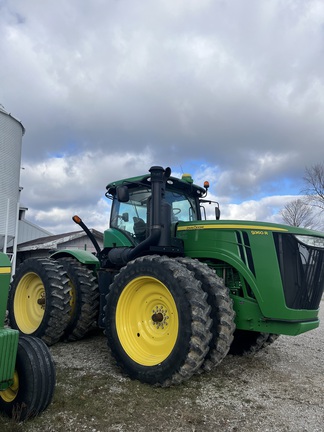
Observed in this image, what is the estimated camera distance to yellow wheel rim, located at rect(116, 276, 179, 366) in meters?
4.79

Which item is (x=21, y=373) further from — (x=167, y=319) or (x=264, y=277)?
(x=264, y=277)

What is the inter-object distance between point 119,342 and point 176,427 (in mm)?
1620

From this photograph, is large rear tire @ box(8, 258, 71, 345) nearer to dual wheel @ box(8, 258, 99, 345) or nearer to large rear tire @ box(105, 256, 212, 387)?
dual wheel @ box(8, 258, 99, 345)

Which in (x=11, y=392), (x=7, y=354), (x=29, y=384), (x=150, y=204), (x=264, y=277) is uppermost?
(x=150, y=204)

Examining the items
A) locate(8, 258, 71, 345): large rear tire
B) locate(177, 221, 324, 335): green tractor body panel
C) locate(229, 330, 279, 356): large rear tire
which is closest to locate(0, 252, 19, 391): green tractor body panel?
locate(8, 258, 71, 345): large rear tire

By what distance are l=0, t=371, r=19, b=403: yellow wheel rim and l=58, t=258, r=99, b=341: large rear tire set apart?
2.68m

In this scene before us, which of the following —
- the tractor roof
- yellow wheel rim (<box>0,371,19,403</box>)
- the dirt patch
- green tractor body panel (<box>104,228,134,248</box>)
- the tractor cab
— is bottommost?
the dirt patch

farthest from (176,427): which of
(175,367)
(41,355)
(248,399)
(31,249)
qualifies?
(31,249)

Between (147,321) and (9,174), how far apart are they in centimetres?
2069

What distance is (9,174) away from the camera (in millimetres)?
23266

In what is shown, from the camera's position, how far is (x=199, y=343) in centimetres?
429

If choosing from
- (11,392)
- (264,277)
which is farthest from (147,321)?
(11,392)

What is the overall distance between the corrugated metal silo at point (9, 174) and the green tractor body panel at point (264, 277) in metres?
19.3

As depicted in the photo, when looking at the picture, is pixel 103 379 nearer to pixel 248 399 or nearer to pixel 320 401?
pixel 248 399
